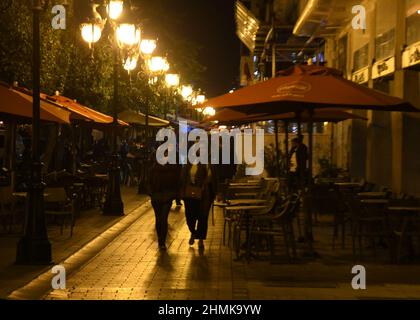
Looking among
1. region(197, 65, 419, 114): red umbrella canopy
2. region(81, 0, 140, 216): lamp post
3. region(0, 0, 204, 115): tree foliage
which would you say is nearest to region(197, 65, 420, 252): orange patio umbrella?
region(197, 65, 419, 114): red umbrella canopy

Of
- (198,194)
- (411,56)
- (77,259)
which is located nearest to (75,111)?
(198,194)

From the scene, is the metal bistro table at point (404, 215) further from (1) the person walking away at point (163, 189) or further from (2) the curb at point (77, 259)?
(2) the curb at point (77, 259)

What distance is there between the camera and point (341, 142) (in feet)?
78.6

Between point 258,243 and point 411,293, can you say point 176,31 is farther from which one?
point 411,293

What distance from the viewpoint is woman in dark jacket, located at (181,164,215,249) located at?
12.6m

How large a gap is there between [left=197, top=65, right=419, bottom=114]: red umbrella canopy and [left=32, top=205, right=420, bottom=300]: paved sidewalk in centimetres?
236

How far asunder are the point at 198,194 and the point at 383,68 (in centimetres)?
689

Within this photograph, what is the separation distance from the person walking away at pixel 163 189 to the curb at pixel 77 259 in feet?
3.62

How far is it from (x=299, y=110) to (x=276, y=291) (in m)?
4.97

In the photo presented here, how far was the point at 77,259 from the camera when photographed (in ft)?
37.5

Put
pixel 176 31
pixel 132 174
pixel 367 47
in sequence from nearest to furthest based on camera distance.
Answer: pixel 367 47
pixel 132 174
pixel 176 31

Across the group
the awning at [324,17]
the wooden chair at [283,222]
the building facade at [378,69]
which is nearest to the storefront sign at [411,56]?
the building facade at [378,69]

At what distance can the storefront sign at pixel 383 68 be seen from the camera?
16.5 m

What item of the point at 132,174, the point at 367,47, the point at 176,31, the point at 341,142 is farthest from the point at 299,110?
the point at 176,31
